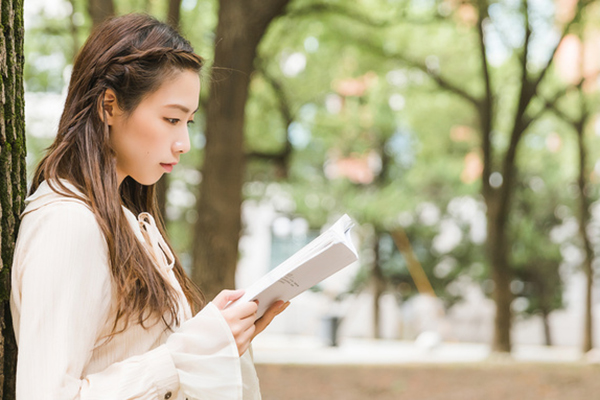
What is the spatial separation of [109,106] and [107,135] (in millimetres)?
85

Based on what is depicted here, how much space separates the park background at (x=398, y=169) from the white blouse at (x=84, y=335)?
73 cm

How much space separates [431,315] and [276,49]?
13.7m

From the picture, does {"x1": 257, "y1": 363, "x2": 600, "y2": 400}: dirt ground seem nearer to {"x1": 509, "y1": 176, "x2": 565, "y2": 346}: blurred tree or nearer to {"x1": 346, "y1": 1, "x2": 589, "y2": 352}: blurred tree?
{"x1": 346, "y1": 1, "x2": 589, "y2": 352}: blurred tree

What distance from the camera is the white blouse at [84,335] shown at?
1540 millimetres

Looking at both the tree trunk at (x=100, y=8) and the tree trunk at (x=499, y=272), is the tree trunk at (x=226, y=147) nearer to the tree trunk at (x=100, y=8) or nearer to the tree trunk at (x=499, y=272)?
the tree trunk at (x=100, y=8)

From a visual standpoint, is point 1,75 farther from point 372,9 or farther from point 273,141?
point 273,141

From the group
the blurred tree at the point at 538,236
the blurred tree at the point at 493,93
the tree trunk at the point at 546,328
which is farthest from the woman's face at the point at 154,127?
the tree trunk at the point at 546,328

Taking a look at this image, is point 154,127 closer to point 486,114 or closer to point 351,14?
point 351,14

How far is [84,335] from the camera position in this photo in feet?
5.16

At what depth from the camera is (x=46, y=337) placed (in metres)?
1.54

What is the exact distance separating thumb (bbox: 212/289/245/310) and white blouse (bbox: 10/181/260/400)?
0.20ft

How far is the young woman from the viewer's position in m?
1.55

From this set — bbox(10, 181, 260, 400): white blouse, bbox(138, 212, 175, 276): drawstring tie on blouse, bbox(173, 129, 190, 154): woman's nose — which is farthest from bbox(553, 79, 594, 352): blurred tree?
bbox(10, 181, 260, 400): white blouse

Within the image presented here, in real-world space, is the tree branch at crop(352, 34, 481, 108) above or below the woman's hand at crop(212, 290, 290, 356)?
above
